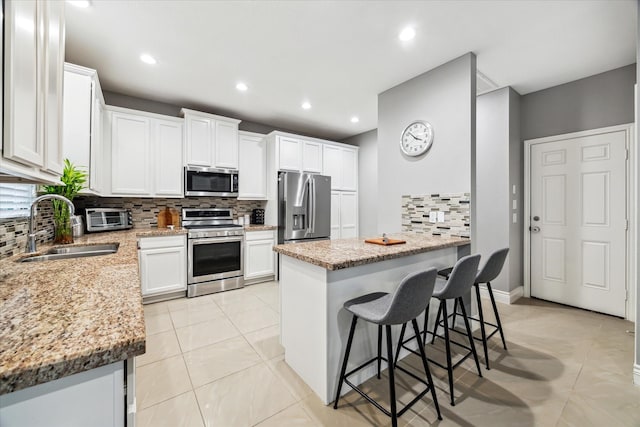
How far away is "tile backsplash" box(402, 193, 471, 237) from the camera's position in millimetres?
2531

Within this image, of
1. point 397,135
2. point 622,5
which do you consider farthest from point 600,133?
point 397,135

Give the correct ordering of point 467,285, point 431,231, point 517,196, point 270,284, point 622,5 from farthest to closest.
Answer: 1. point 270,284
2. point 517,196
3. point 431,231
4. point 622,5
5. point 467,285

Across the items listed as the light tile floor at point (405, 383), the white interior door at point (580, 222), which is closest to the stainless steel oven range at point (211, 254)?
the light tile floor at point (405, 383)

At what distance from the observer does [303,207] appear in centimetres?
425

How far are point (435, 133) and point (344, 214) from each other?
8.27 ft

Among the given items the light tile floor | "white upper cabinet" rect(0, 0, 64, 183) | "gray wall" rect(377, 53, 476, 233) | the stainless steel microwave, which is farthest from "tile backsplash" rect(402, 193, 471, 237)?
"white upper cabinet" rect(0, 0, 64, 183)

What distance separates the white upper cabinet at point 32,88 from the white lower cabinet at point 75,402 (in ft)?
2.02

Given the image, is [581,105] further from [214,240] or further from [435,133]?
[214,240]

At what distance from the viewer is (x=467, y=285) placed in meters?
1.78

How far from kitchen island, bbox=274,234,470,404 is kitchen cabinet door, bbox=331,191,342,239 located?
9.06ft

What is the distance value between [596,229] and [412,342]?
103 inches

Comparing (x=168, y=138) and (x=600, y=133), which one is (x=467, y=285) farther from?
(x=168, y=138)

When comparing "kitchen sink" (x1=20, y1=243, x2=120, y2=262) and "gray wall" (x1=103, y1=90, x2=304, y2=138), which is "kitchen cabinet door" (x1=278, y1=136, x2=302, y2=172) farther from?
"kitchen sink" (x1=20, y1=243, x2=120, y2=262)

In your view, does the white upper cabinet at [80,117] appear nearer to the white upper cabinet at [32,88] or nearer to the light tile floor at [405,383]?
the white upper cabinet at [32,88]
